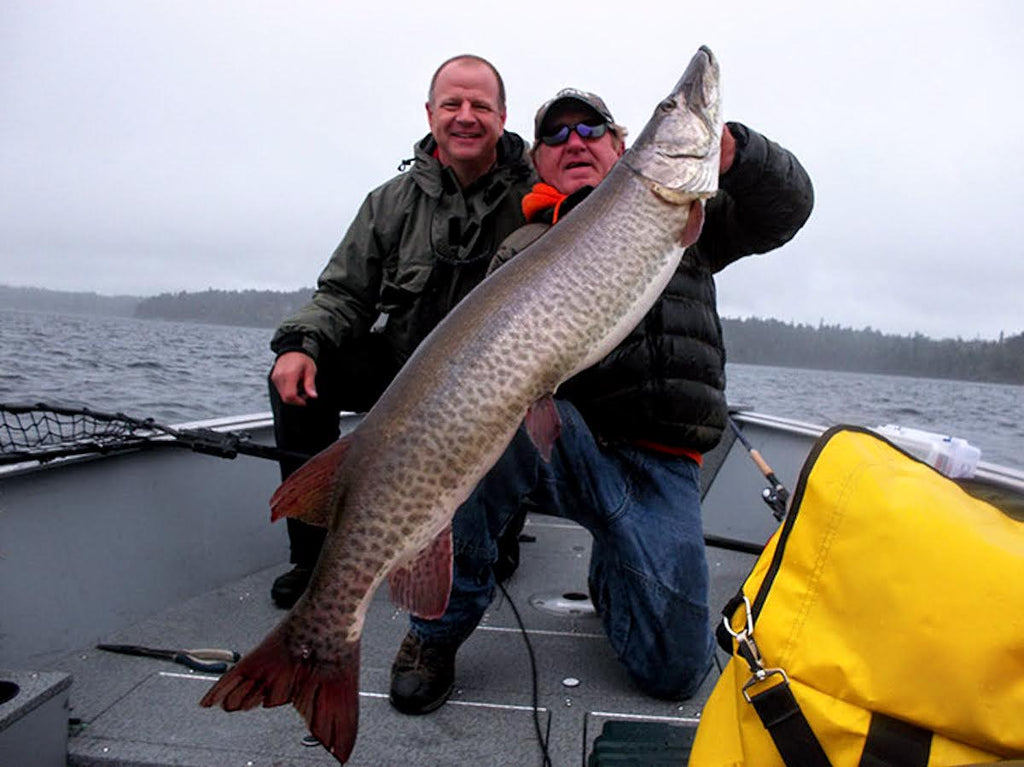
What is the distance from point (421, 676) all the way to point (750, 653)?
1510 mm

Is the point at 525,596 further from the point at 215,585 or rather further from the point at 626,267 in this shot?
the point at 626,267

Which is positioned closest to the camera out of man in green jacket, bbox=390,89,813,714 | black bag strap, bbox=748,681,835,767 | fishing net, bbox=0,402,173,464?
black bag strap, bbox=748,681,835,767

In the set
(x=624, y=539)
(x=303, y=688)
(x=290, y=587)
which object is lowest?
(x=290, y=587)

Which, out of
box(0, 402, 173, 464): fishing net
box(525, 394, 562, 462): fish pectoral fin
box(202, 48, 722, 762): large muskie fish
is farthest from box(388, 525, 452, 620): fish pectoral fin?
box(0, 402, 173, 464): fishing net

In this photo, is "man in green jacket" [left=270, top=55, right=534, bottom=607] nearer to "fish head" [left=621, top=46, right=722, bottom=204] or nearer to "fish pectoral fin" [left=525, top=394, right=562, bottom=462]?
"fish head" [left=621, top=46, right=722, bottom=204]

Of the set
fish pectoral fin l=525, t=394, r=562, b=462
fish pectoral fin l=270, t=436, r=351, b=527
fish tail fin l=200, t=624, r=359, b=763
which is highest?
fish pectoral fin l=525, t=394, r=562, b=462

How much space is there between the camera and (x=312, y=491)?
82.8 inches

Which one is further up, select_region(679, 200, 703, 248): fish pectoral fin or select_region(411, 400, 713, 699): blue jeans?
select_region(679, 200, 703, 248): fish pectoral fin

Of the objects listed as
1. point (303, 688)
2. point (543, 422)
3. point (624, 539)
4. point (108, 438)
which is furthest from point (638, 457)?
point (108, 438)

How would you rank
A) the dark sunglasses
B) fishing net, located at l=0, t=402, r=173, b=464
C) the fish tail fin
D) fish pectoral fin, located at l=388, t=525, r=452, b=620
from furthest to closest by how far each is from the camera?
fishing net, located at l=0, t=402, r=173, b=464, the dark sunglasses, fish pectoral fin, located at l=388, t=525, r=452, b=620, the fish tail fin

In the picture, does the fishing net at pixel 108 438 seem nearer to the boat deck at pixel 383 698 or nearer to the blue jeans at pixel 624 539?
the boat deck at pixel 383 698

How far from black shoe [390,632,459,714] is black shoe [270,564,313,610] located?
0.99 m

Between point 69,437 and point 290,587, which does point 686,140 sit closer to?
point 290,587

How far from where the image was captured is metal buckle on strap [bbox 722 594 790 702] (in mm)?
1548
